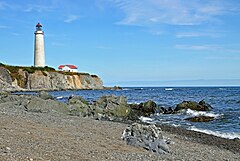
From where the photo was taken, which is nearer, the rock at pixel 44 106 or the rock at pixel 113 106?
the rock at pixel 44 106

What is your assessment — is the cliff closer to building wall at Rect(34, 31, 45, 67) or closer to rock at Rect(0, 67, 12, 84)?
rock at Rect(0, 67, 12, 84)

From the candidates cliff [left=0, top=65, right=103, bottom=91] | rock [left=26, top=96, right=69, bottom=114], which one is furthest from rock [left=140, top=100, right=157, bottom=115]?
cliff [left=0, top=65, right=103, bottom=91]

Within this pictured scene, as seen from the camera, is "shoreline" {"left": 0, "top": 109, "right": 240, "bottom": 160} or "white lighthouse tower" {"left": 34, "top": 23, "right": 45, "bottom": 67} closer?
"shoreline" {"left": 0, "top": 109, "right": 240, "bottom": 160}

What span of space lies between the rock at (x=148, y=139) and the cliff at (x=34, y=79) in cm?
7282

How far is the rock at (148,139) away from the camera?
36.2 feet

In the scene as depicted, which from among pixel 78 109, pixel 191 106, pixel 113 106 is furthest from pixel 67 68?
pixel 78 109

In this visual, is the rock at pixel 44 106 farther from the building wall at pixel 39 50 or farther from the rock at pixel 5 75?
the building wall at pixel 39 50

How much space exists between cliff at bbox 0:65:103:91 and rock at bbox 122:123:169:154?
72.8 m

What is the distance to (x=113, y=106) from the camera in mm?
28344

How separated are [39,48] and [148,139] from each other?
87.6m

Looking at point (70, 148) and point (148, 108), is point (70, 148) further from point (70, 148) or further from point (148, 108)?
point (148, 108)

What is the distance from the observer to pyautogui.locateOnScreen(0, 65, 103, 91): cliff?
83250 mm

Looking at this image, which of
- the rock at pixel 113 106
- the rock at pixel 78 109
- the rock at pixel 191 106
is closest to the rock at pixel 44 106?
the rock at pixel 78 109

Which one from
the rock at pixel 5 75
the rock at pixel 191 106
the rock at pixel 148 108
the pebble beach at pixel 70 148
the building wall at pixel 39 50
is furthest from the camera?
the building wall at pixel 39 50
